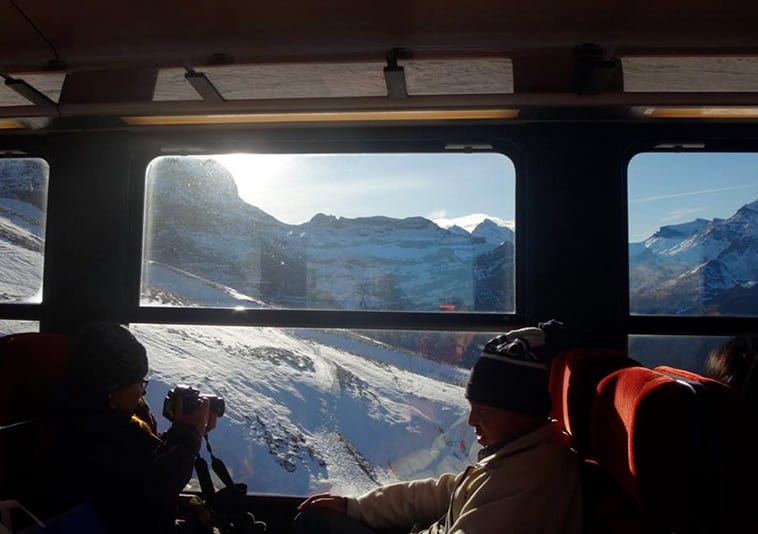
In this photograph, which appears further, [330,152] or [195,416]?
[330,152]

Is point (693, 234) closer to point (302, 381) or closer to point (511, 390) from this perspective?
point (511, 390)

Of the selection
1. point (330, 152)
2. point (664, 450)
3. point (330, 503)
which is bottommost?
point (330, 503)

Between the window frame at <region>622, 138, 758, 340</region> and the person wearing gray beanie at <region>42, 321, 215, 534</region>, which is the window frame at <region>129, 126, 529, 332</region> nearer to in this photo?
the window frame at <region>622, 138, 758, 340</region>

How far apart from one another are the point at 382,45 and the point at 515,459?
4.35ft

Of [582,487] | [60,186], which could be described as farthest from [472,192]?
[60,186]

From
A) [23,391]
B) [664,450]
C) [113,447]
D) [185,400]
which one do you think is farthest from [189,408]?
[664,450]

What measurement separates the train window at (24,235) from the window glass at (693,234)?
107 inches

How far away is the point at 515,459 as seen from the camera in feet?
5.67

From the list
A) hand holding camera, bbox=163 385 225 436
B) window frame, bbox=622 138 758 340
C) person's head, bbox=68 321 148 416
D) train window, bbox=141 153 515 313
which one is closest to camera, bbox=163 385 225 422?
hand holding camera, bbox=163 385 225 436

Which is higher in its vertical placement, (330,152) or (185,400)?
(330,152)

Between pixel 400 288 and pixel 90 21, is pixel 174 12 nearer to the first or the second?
pixel 90 21

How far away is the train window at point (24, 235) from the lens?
304cm

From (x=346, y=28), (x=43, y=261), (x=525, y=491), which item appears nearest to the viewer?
(x=525, y=491)

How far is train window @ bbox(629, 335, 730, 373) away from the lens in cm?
271
